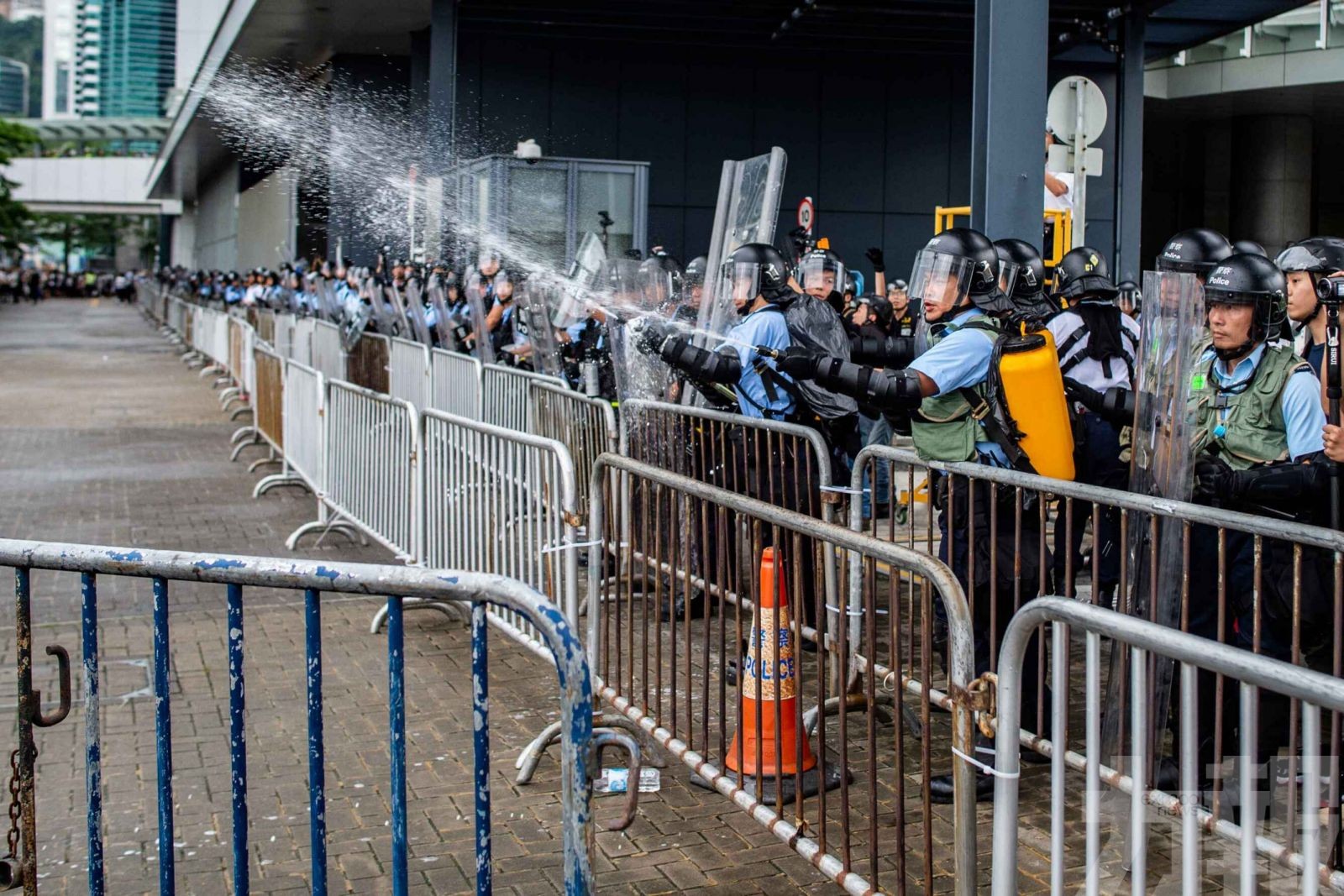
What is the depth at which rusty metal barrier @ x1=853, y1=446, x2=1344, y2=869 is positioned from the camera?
386 cm

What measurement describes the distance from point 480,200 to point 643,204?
81.6 inches

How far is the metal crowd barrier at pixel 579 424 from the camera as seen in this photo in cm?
754

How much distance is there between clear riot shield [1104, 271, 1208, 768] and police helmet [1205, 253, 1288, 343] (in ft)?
0.85

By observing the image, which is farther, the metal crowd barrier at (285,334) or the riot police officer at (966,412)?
the metal crowd barrier at (285,334)

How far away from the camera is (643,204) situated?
18891 millimetres

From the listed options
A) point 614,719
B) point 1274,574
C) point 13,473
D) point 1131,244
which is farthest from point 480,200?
point 1274,574

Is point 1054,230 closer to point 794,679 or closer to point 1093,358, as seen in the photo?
point 1093,358

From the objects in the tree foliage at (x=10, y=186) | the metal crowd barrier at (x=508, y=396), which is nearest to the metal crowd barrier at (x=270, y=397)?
the metal crowd barrier at (x=508, y=396)

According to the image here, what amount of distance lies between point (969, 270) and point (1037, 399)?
617 millimetres

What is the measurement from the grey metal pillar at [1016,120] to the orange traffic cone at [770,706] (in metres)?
5.01

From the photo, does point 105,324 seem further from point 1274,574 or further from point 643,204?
point 1274,574

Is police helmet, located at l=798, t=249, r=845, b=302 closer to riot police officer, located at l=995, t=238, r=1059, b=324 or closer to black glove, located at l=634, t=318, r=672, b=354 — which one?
black glove, located at l=634, t=318, r=672, b=354

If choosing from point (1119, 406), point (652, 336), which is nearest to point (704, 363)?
point (652, 336)

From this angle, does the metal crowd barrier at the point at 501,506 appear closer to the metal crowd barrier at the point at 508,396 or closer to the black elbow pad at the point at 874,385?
the black elbow pad at the point at 874,385
